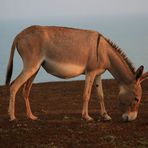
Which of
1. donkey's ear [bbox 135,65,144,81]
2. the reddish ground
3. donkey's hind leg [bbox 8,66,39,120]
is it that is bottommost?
the reddish ground

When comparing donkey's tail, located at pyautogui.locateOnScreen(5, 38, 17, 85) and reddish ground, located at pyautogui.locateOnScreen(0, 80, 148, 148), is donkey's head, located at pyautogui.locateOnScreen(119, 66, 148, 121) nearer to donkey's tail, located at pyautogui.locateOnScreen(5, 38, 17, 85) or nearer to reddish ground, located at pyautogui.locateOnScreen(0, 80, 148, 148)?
reddish ground, located at pyautogui.locateOnScreen(0, 80, 148, 148)

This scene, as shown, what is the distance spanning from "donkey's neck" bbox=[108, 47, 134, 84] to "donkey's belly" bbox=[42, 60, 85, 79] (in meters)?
0.82

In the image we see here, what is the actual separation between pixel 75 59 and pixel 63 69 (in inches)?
15.4

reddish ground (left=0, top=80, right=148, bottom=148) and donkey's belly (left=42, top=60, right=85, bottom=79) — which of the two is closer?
reddish ground (left=0, top=80, right=148, bottom=148)

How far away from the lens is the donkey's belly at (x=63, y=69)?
12.8 meters

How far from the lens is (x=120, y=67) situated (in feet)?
43.5

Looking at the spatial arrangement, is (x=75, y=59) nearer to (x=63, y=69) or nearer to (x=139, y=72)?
(x=63, y=69)

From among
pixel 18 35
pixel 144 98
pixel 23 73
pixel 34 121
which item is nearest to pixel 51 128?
pixel 34 121

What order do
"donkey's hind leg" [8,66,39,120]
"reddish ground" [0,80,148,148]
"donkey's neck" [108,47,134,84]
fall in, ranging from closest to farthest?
"reddish ground" [0,80,148,148] < "donkey's hind leg" [8,66,39,120] < "donkey's neck" [108,47,134,84]

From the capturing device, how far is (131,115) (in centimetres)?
1286

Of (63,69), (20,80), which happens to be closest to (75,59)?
(63,69)

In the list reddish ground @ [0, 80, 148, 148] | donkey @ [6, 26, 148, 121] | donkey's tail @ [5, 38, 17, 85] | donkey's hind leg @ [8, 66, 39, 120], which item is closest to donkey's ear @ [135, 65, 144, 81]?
donkey @ [6, 26, 148, 121]

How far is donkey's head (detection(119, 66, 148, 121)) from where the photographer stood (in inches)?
507

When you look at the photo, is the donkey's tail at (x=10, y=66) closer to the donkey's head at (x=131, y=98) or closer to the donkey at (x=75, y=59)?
the donkey at (x=75, y=59)
